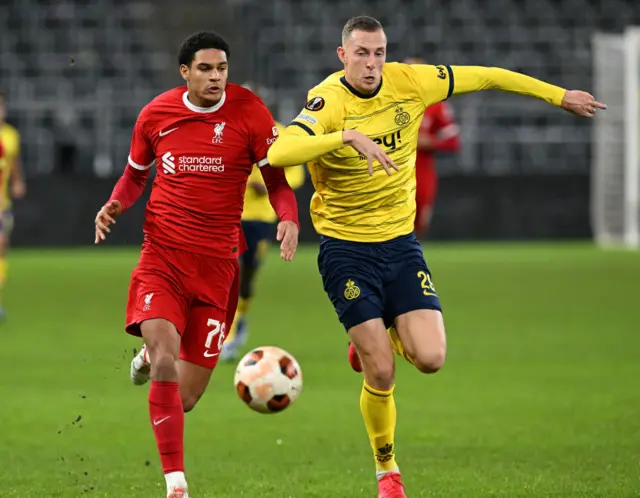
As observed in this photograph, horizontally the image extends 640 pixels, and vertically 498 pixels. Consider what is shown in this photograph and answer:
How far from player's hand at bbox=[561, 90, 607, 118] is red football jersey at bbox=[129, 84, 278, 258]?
148cm

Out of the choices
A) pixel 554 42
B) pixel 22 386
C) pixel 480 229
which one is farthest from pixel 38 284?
pixel 554 42

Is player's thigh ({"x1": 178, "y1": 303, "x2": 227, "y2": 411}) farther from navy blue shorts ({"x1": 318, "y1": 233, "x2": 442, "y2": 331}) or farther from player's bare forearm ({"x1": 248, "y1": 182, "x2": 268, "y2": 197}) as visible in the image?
player's bare forearm ({"x1": 248, "y1": 182, "x2": 268, "y2": 197})

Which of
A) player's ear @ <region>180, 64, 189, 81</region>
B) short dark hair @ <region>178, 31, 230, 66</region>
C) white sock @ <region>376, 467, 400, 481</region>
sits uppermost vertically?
short dark hair @ <region>178, 31, 230, 66</region>

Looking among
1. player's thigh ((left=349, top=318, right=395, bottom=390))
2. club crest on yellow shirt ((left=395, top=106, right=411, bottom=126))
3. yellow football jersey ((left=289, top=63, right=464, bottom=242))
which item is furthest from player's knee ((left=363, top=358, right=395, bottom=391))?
club crest on yellow shirt ((left=395, top=106, right=411, bottom=126))

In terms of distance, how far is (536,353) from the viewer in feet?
38.9

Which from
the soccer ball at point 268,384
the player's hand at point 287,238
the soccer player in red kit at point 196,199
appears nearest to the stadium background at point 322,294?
the soccer ball at point 268,384

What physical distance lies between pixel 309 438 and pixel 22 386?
3.04 metres

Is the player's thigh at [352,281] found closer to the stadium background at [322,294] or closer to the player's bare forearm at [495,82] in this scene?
the stadium background at [322,294]

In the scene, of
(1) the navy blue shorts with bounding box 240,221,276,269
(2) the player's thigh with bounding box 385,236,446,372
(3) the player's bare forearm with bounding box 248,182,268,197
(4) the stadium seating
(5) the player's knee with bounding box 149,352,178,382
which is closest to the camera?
(5) the player's knee with bounding box 149,352,178,382

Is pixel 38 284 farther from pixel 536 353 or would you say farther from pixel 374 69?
pixel 374 69

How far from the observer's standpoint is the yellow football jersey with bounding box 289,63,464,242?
6395 millimetres

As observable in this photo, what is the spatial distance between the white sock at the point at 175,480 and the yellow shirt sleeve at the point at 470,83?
228cm

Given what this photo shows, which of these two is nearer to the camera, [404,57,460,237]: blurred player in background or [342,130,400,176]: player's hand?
[342,130,400,176]: player's hand

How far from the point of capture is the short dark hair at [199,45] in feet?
20.5
